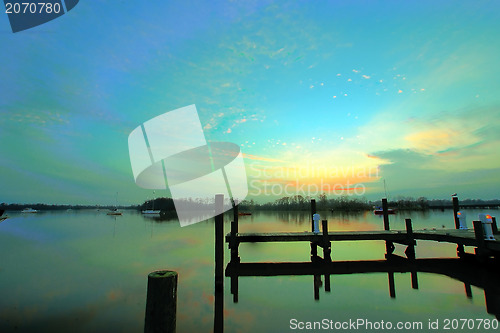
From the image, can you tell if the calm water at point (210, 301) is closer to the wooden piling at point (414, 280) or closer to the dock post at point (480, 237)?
the wooden piling at point (414, 280)

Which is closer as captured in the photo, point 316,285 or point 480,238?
point 480,238

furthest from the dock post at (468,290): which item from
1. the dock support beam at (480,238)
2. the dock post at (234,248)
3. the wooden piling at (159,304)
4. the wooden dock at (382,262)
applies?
the wooden piling at (159,304)

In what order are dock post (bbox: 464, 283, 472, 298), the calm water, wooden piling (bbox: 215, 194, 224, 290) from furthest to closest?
wooden piling (bbox: 215, 194, 224, 290)
dock post (bbox: 464, 283, 472, 298)
the calm water

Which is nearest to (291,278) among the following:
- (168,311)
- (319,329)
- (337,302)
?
(337,302)

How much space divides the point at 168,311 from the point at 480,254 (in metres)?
14.4

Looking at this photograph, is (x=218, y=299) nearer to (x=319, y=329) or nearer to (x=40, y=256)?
(x=319, y=329)

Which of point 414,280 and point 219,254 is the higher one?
point 219,254

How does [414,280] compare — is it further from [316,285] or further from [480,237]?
[316,285]

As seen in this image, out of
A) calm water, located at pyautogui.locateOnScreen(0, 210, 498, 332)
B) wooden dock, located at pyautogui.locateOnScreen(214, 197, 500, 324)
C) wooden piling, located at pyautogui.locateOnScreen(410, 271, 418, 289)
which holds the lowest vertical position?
calm water, located at pyautogui.locateOnScreen(0, 210, 498, 332)

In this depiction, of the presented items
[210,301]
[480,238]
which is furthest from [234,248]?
[480,238]

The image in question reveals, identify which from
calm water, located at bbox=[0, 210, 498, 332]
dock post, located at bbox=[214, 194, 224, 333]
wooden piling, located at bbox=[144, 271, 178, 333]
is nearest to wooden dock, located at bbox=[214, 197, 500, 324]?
dock post, located at bbox=[214, 194, 224, 333]

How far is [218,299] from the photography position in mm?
10430

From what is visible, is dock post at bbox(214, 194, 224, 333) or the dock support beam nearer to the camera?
dock post at bbox(214, 194, 224, 333)

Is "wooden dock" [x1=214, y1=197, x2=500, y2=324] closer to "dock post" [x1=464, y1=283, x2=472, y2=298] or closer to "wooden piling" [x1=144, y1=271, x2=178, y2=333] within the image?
"dock post" [x1=464, y1=283, x2=472, y2=298]
